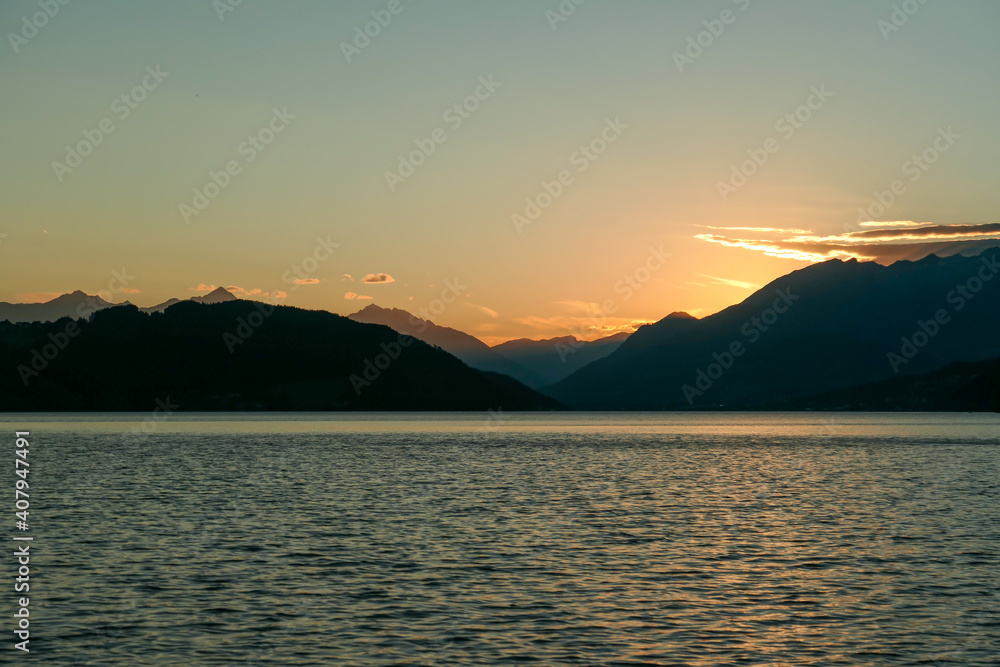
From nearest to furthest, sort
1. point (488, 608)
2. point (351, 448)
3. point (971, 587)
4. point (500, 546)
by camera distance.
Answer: point (488, 608) < point (971, 587) < point (500, 546) < point (351, 448)

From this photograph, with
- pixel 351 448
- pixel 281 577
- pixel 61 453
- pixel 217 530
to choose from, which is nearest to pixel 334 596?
pixel 281 577

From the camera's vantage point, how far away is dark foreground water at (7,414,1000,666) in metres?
27.8

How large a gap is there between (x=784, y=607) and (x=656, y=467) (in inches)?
3197

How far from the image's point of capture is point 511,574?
1538 inches

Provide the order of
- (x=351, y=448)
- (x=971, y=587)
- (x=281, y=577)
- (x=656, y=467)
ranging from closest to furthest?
(x=971, y=587)
(x=281, y=577)
(x=656, y=467)
(x=351, y=448)

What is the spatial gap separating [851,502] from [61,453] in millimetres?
106857

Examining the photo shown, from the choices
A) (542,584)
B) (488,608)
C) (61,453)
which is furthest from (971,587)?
(61,453)

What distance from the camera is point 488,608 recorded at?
1291 inches

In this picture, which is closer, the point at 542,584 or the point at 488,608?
the point at 488,608

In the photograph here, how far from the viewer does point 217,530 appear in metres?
52.9

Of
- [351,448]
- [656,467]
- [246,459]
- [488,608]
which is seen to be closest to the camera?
[488,608]

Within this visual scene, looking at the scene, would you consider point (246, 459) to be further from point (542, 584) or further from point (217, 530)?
point (542, 584)

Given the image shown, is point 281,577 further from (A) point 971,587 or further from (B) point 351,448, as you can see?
(B) point 351,448

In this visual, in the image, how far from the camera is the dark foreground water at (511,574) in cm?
2784
